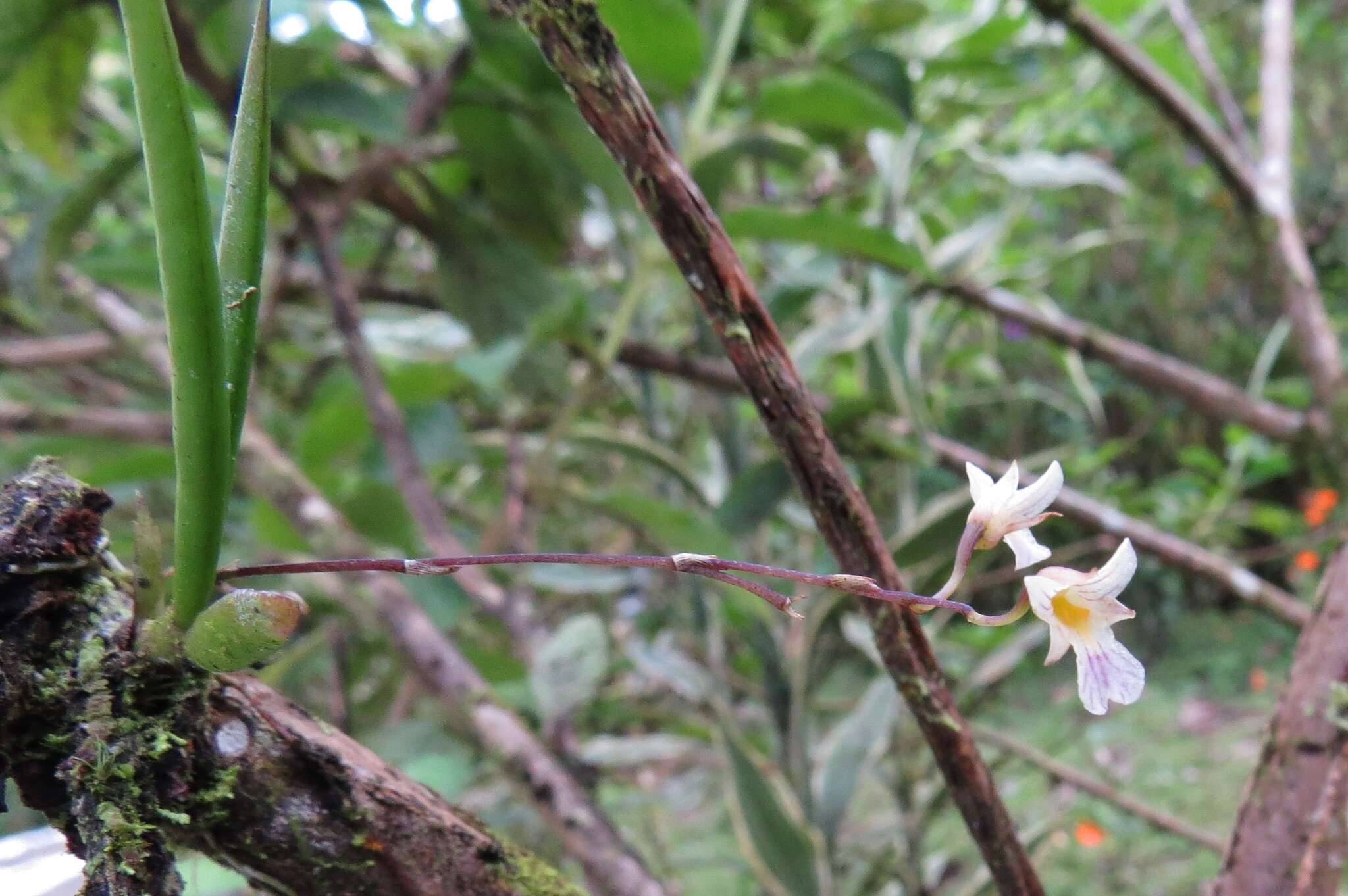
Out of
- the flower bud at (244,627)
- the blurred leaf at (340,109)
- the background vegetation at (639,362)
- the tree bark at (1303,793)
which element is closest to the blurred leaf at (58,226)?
the background vegetation at (639,362)

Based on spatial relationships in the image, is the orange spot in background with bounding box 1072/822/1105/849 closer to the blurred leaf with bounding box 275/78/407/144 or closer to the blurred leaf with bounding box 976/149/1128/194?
the blurred leaf with bounding box 976/149/1128/194

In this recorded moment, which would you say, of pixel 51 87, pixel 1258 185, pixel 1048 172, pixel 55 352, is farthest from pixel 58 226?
pixel 1258 185

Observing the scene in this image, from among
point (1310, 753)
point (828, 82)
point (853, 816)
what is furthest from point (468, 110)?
point (853, 816)

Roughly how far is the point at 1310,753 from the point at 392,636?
1.53 feet

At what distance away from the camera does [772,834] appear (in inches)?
21.9

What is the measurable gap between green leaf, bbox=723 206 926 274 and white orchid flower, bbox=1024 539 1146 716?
406 millimetres

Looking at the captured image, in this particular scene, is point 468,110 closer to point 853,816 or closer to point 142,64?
point 142,64

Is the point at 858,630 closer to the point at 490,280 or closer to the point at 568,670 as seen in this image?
the point at 568,670

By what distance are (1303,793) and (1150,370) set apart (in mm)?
580

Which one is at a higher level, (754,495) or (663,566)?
(754,495)

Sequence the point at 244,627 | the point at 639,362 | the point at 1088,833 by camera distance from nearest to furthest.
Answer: the point at 244,627 < the point at 639,362 < the point at 1088,833

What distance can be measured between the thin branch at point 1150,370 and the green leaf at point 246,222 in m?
0.65

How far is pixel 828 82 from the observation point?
22.4 inches

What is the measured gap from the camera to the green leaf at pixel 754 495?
577 millimetres
